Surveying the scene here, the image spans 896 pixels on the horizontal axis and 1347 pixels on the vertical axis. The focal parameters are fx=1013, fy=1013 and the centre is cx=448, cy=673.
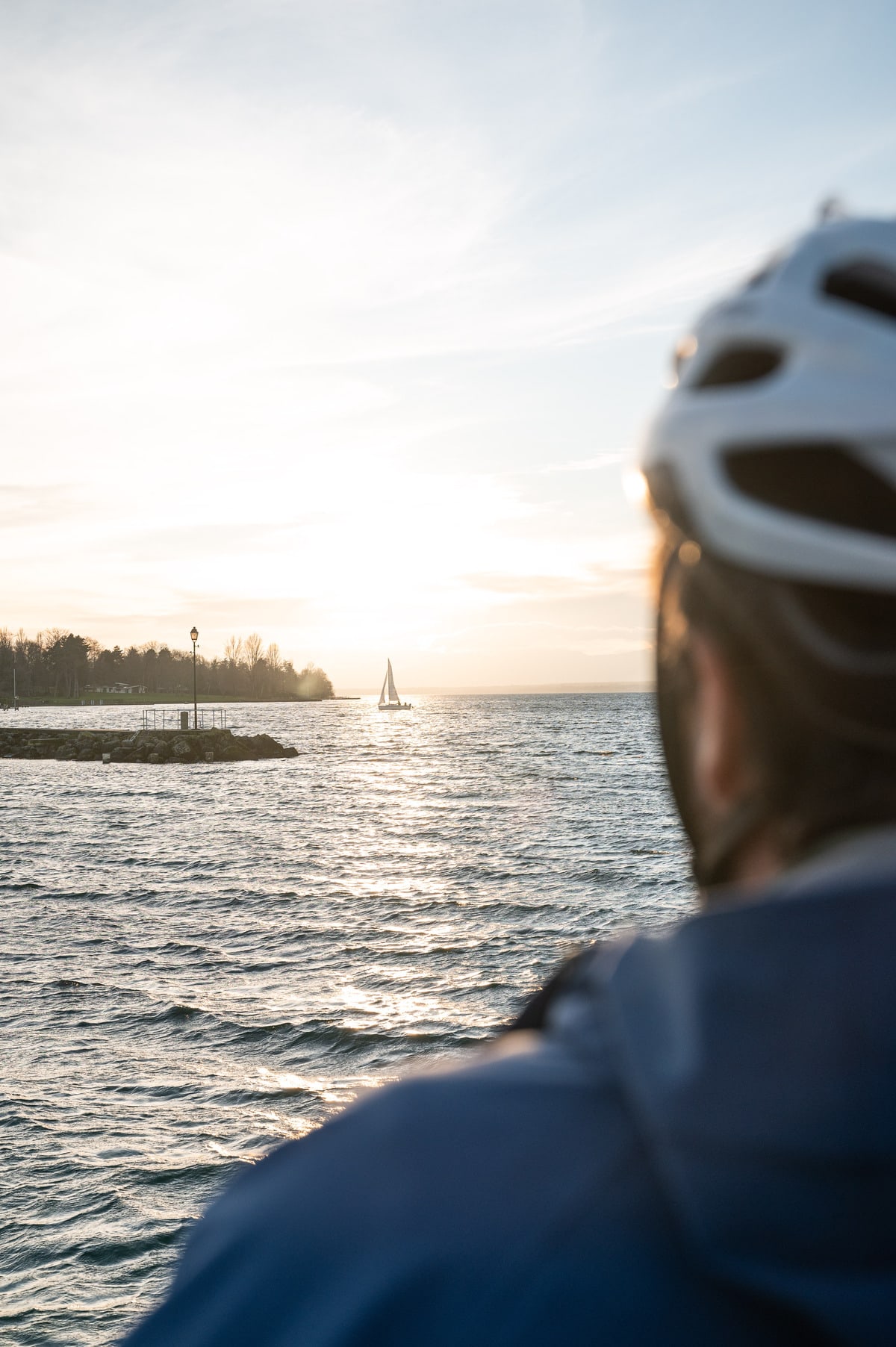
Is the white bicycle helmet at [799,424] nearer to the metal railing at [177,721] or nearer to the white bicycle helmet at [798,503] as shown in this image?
the white bicycle helmet at [798,503]

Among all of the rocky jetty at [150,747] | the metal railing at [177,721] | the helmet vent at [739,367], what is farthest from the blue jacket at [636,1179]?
the metal railing at [177,721]

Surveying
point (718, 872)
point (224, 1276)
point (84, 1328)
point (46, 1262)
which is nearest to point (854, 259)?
point (718, 872)

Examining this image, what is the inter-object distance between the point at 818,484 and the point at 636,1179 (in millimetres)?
780

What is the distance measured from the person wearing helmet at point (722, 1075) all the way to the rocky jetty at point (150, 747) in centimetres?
8200

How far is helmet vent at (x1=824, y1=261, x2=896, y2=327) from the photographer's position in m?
1.31

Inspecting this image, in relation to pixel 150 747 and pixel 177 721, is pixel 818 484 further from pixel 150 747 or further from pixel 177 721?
pixel 177 721

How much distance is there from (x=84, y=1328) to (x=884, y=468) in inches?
399

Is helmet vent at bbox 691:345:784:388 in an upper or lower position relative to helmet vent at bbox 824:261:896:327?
lower

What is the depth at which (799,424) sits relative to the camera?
1170mm

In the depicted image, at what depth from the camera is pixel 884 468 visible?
114 centimetres

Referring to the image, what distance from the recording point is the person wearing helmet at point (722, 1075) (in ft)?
2.78

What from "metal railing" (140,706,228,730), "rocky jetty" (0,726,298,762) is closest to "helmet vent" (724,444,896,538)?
"rocky jetty" (0,726,298,762)

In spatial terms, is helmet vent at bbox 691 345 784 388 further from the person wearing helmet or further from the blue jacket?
the blue jacket

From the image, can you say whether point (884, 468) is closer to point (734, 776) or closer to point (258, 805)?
point (734, 776)
